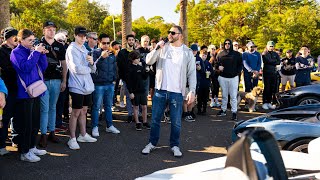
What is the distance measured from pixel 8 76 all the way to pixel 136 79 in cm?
275

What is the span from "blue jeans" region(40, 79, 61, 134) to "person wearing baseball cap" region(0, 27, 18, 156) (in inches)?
18.2

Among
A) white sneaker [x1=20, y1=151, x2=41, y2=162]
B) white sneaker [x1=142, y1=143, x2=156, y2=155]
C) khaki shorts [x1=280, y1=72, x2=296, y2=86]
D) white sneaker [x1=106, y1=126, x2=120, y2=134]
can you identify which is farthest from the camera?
khaki shorts [x1=280, y1=72, x2=296, y2=86]

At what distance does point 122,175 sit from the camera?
16.1 ft

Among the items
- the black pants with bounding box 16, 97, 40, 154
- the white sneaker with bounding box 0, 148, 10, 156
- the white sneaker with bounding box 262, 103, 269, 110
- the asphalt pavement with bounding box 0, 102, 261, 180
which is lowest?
the asphalt pavement with bounding box 0, 102, 261, 180

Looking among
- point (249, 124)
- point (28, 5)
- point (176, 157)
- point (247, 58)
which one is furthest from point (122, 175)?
point (28, 5)

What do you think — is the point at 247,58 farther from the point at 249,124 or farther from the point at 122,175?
the point at 122,175

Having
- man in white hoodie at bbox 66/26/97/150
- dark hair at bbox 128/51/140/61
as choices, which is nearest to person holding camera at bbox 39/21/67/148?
man in white hoodie at bbox 66/26/97/150

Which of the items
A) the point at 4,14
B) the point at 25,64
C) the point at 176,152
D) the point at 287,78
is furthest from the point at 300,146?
the point at 4,14

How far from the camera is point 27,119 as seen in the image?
5168mm

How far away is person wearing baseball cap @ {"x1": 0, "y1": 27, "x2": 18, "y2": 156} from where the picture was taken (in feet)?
17.6

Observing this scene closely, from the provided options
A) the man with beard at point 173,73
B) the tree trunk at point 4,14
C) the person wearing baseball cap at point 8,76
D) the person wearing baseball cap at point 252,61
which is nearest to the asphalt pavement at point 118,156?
the person wearing baseball cap at point 8,76

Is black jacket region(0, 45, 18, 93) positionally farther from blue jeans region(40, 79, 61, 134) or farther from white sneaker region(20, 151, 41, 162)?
white sneaker region(20, 151, 41, 162)

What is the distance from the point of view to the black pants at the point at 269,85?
10281 mm

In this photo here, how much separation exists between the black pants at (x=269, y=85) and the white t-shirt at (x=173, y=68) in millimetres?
5559
